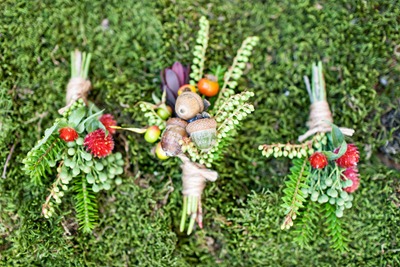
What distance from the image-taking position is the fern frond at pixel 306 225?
1552mm

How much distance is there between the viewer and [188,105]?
1466 millimetres

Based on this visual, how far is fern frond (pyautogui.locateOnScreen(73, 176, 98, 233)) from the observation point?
61.7 inches

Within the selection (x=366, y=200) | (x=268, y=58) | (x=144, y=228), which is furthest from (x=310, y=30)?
(x=144, y=228)

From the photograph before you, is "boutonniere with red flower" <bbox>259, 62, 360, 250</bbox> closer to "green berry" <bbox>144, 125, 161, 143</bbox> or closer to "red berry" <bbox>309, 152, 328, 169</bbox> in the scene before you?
"red berry" <bbox>309, 152, 328, 169</bbox>

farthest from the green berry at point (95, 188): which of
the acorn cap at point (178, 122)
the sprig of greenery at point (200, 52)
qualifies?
the sprig of greenery at point (200, 52)

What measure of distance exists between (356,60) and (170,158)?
2.75 feet

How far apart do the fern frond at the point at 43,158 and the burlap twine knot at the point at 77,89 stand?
172mm

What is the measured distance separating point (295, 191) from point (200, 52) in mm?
643

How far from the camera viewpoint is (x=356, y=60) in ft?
5.68

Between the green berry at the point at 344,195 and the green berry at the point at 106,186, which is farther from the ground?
the green berry at the point at 344,195

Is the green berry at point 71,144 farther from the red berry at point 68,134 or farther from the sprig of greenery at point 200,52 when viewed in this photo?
the sprig of greenery at point 200,52

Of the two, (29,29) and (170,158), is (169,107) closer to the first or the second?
(170,158)

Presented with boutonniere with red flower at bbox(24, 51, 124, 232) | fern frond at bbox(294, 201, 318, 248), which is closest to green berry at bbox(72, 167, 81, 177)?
boutonniere with red flower at bbox(24, 51, 124, 232)

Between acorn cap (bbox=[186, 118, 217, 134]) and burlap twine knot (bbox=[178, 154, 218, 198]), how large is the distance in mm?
187
